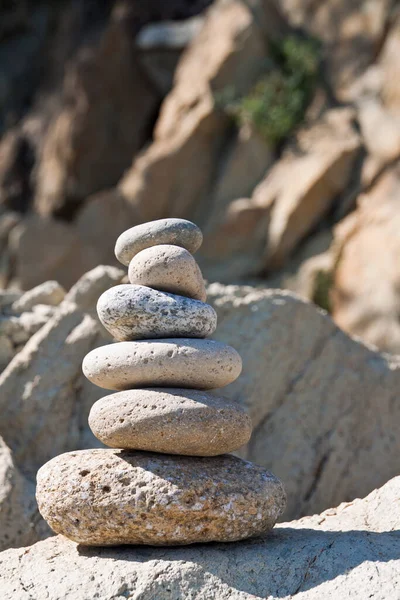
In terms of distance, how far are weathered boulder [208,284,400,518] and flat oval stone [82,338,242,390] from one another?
1.95 meters

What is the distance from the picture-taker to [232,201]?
13.4m

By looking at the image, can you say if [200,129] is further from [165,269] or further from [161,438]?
[161,438]

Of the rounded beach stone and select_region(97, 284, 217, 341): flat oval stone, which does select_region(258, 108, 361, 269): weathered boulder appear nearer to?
the rounded beach stone

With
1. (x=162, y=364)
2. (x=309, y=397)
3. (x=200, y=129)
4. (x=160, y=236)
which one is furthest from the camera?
(x=200, y=129)

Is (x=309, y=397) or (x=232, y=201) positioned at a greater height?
(x=232, y=201)

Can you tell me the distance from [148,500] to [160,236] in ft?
5.01

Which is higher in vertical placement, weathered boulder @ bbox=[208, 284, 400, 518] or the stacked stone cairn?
the stacked stone cairn

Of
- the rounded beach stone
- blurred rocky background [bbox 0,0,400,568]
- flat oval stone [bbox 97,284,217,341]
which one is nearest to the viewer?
flat oval stone [bbox 97,284,217,341]

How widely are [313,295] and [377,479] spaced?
5.36 m

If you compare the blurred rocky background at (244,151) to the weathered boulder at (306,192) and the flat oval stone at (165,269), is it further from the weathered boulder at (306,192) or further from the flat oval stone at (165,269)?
the flat oval stone at (165,269)

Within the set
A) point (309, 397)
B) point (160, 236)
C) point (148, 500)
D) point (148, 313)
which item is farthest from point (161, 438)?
point (309, 397)

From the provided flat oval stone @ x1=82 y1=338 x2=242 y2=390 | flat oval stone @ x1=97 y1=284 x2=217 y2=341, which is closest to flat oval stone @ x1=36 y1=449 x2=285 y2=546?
flat oval stone @ x1=82 y1=338 x2=242 y2=390

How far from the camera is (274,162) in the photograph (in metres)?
13.4

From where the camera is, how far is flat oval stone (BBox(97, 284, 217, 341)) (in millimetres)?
4332
